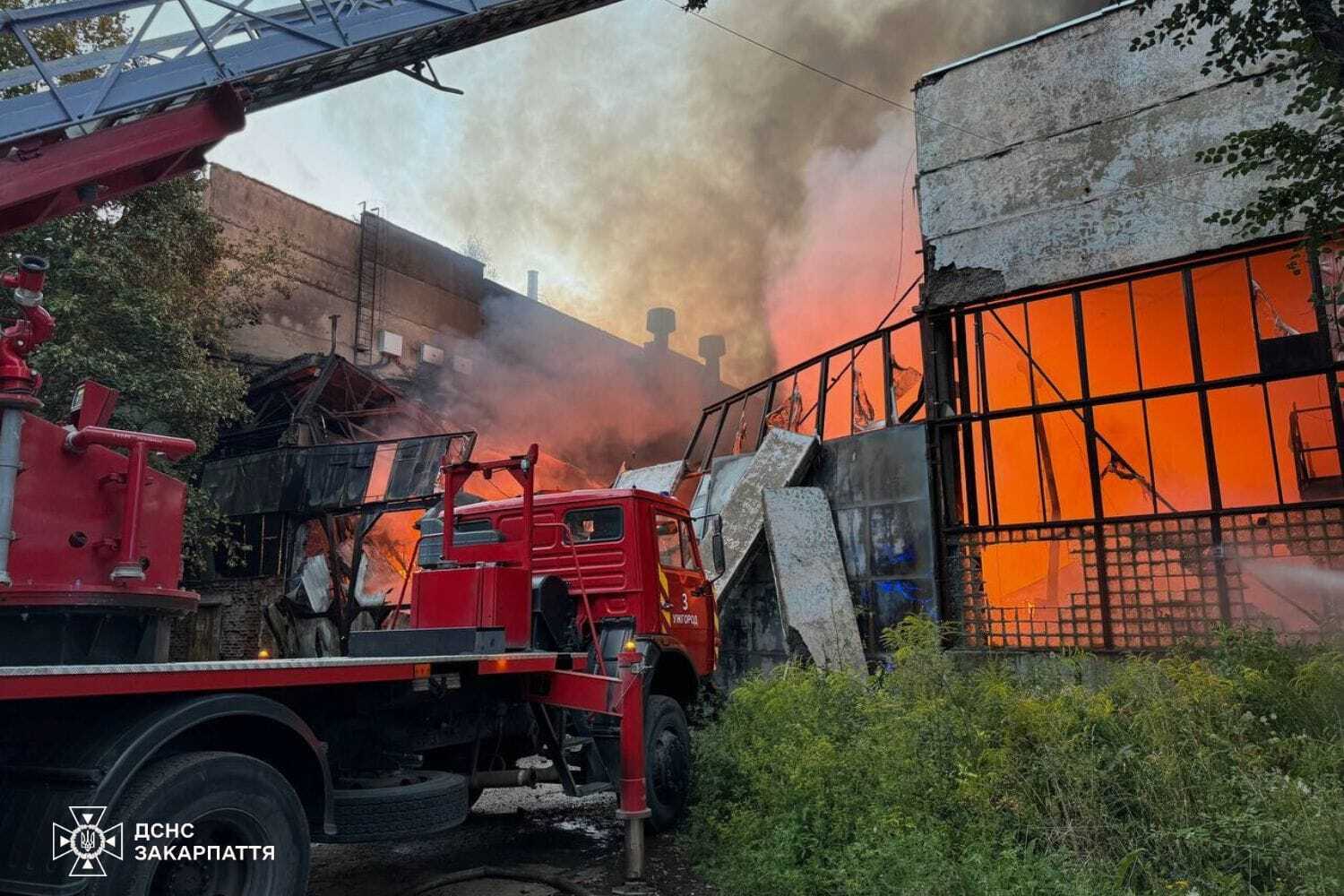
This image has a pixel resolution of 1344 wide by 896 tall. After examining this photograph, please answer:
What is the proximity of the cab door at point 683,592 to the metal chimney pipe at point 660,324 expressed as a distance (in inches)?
948

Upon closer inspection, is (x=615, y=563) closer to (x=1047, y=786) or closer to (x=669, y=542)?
(x=669, y=542)

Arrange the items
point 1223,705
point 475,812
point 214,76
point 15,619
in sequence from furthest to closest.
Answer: point 475,812 < point 214,76 < point 1223,705 < point 15,619

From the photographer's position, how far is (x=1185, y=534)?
28.3ft

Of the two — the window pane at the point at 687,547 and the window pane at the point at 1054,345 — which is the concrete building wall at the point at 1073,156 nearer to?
the window pane at the point at 1054,345

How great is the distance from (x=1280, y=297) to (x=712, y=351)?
25.5m

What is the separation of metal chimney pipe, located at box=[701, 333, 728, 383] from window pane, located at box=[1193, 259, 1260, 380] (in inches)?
916

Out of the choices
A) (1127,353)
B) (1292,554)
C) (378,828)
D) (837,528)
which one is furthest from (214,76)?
(1127,353)

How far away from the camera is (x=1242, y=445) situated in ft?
37.2

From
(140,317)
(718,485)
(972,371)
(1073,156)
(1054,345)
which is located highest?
(1073,156)

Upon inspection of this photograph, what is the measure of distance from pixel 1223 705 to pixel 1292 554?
3.71 m

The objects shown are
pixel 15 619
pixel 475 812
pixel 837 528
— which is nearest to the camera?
pixel 15 619

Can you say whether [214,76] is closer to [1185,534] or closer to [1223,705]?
[1223,705]

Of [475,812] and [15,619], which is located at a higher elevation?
[15,619]

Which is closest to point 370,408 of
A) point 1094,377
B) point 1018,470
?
point 1018,470
